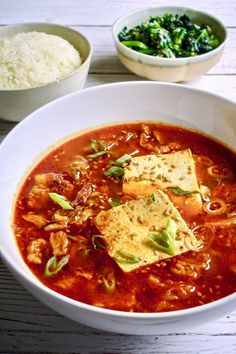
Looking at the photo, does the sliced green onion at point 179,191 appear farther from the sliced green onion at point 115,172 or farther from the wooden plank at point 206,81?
the wooden plank at point 206,81

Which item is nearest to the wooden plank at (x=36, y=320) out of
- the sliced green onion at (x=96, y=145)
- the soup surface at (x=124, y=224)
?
the soup surface at (x=124, y=224)

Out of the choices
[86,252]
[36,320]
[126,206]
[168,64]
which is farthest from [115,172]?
[168,64]

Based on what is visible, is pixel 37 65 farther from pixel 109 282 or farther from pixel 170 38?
pixel 109 282

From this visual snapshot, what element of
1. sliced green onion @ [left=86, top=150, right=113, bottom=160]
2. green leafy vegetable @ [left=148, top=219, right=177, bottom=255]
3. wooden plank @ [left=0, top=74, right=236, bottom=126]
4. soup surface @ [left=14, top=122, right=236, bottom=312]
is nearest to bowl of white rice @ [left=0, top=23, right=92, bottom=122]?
wooden plank @ [left=0, top=74, right=236, bottom=126]

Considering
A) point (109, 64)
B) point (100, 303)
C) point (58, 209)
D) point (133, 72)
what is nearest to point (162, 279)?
Answer: point (100, 303)

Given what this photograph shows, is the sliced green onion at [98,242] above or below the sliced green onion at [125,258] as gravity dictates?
below

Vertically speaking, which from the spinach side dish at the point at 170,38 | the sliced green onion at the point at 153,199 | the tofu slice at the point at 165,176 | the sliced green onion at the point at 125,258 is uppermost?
the spinach side dish at the point at 170,38

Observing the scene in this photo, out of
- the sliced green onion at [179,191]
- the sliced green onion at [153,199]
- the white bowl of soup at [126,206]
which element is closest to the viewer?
the white bowl of soup at [126,206]
